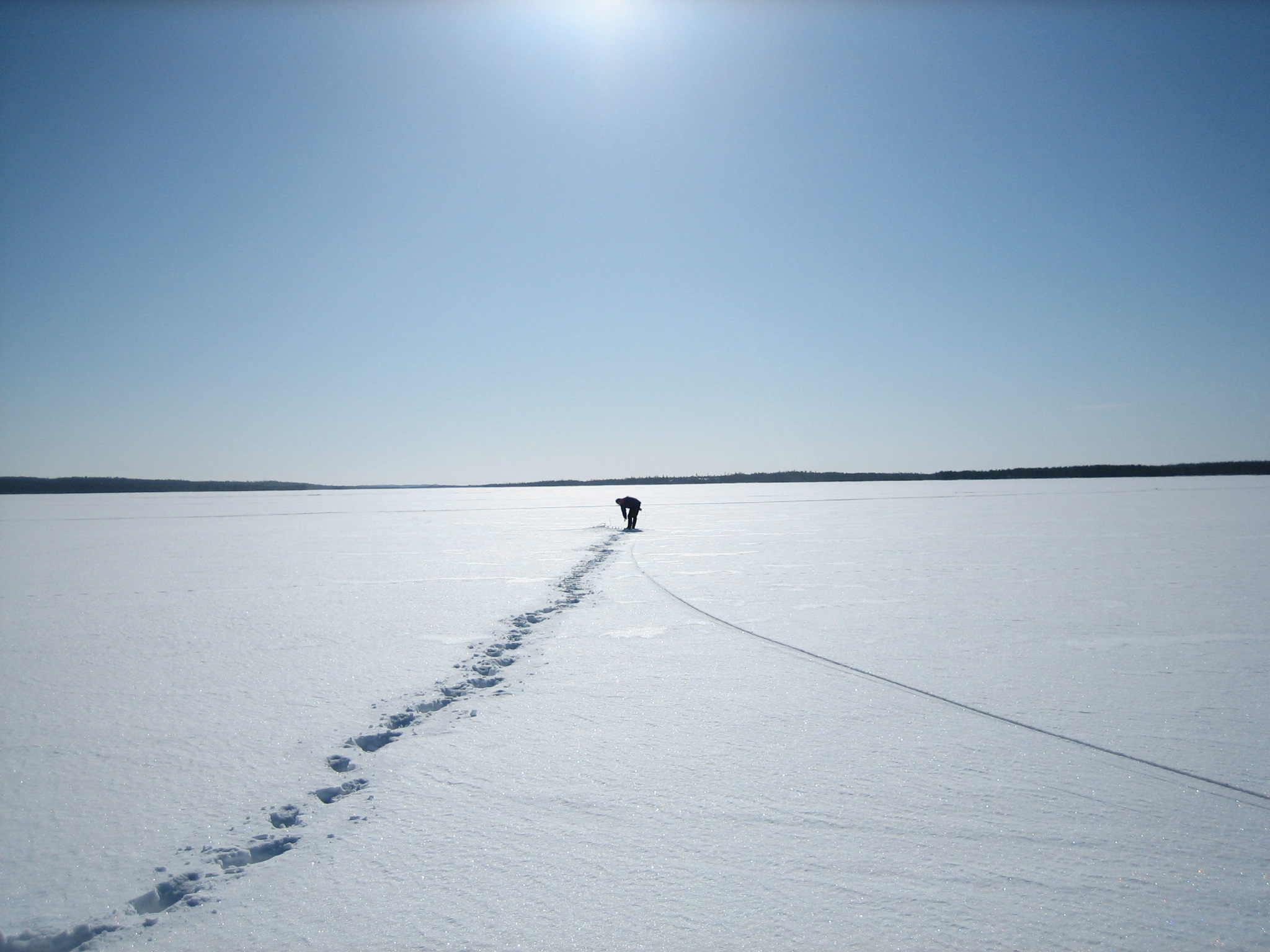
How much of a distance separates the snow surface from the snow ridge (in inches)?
0.5

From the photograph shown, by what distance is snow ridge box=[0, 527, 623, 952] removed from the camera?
2.02 metres

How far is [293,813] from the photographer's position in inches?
106

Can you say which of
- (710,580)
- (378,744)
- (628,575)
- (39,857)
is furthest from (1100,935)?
(628,575)

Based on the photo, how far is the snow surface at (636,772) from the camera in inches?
82.2

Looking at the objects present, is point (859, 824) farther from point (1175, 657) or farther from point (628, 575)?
point (628, 575)

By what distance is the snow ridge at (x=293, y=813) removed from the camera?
2020mm

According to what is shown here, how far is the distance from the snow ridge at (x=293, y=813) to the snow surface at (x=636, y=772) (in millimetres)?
12

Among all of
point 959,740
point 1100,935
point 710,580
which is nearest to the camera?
point 1100,935

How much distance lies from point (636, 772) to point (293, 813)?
55.4 inches

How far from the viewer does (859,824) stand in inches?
101

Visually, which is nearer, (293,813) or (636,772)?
(293,813)

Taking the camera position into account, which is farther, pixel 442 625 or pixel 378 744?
pixel 442 625

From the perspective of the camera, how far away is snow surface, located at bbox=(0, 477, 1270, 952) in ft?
6.85

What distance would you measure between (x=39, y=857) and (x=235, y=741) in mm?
1035
